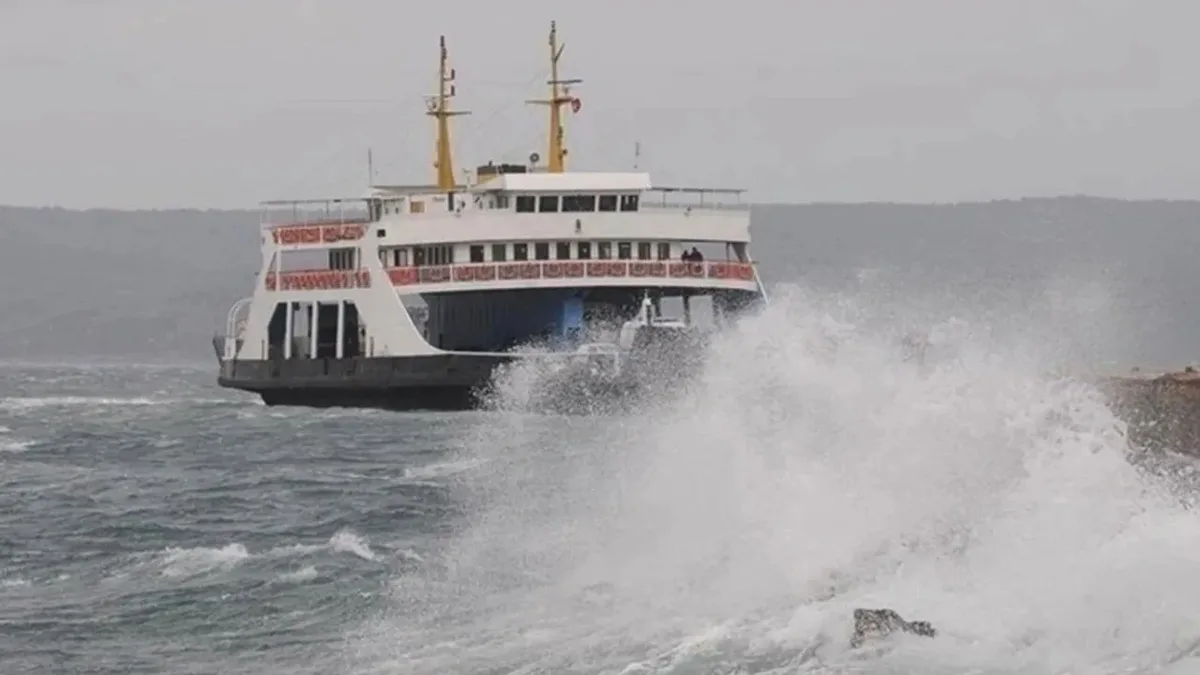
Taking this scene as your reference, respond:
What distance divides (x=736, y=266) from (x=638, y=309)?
236cm

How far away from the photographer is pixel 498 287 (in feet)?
180

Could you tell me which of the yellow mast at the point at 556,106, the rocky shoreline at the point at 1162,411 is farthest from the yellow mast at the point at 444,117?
the rocky shoreline at the point at 1162,411

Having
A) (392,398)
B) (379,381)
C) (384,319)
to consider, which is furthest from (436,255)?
(392,398)

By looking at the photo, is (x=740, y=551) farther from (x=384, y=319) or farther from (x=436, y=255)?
(x=436, y=255)

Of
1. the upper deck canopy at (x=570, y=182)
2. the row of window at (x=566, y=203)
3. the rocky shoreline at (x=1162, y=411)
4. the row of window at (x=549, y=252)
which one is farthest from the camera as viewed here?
the row of window at (x=566, y=203)

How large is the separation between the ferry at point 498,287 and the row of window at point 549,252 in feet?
0.13

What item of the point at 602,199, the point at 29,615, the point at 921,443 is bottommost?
the point at 29,615

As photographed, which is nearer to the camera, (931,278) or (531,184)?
(531,184)

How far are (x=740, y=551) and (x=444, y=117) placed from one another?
3534 centimetres

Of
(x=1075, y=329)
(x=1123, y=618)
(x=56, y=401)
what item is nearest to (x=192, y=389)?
(x=56, y=401)

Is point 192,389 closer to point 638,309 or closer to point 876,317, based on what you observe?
point 638,309

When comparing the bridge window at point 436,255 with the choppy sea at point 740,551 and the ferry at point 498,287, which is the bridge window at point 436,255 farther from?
the choppy sea at point 740,551

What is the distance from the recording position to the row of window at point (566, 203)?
2196 inches

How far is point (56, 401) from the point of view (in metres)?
84.8
